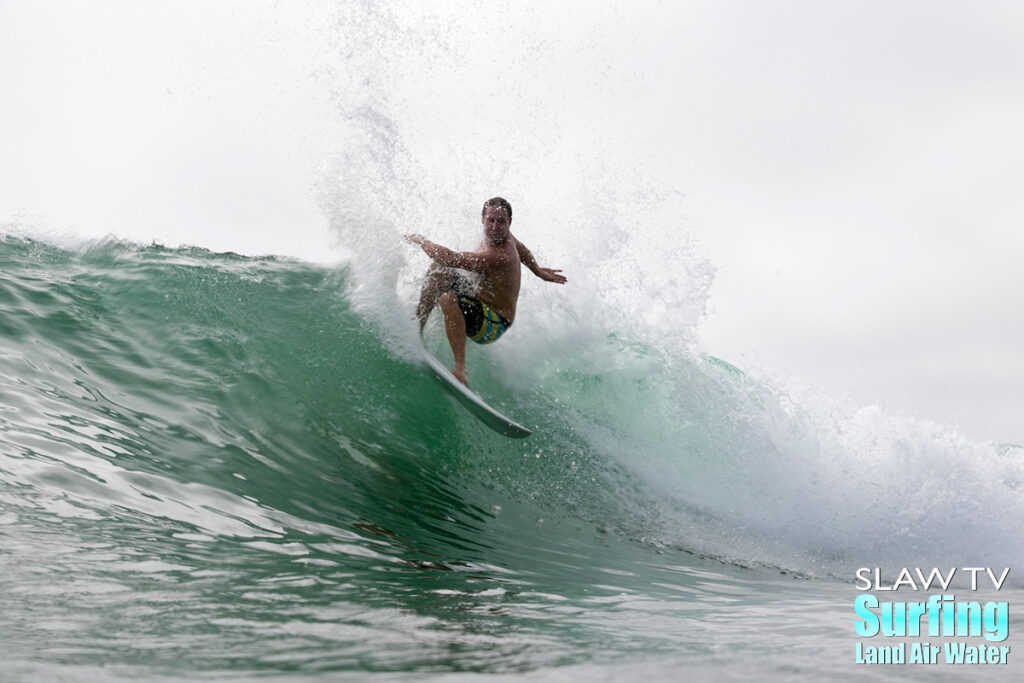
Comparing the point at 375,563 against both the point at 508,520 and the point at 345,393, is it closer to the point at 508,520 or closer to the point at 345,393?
the point at 508,520

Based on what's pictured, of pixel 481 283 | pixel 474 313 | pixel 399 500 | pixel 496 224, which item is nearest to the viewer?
pixel 399 500

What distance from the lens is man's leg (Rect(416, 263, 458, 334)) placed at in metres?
6.51

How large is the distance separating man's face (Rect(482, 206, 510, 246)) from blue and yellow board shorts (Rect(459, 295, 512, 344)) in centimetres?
51

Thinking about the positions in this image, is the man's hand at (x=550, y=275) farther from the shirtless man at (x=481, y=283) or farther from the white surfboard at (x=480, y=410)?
the white surfboard at (x=480, y=410)

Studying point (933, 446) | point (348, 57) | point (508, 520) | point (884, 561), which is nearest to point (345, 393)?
point (508, 520)

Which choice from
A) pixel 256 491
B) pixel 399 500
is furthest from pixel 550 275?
pixel 256 491

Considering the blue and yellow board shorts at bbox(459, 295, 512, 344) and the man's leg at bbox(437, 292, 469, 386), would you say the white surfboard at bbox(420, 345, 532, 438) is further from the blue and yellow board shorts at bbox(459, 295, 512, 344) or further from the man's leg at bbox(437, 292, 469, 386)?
the blue and yellow board shorts at bbox(459, 295, 512, 344)

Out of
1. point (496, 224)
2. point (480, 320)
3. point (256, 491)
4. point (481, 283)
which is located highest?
point (496, 224)

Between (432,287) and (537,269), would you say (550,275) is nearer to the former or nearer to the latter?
(537,269)

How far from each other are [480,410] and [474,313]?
839mm

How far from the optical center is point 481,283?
20.9ft

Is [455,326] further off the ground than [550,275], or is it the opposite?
[550,275]

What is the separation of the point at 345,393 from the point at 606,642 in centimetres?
413

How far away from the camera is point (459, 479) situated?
6.05 metres
